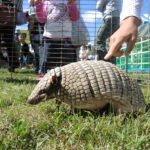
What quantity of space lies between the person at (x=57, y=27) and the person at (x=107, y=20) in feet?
0.98

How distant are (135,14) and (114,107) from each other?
1175 millimetres

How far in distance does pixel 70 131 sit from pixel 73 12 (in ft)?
9.60

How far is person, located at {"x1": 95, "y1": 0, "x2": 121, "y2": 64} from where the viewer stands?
15.8ft

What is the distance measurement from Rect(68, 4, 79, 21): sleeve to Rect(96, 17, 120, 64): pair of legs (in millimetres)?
306

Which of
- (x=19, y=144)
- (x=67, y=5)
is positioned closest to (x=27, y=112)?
(x=19, y=144)

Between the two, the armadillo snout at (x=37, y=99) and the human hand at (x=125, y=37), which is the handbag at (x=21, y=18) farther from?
the human hand at (x=125, y=37)

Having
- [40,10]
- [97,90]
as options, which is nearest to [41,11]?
[40,10]

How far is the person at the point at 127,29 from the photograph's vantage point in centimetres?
136

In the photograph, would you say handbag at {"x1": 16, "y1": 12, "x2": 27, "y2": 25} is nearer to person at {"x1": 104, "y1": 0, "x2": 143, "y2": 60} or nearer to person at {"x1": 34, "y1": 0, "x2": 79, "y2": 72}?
person at {"x1": 34, "y1": 0, "x2": 79, "y2": 72}

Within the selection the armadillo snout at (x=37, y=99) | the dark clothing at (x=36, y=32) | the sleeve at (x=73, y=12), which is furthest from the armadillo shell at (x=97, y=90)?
the dark clothing at (x=36, y=32)

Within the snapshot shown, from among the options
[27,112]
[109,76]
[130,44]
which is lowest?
[27,112]

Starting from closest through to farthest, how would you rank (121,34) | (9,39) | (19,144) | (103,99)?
(121,34), (19,144), (103,99), (9,39)

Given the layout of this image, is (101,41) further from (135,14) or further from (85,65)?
(135,14)

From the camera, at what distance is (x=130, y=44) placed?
4.49 ft
